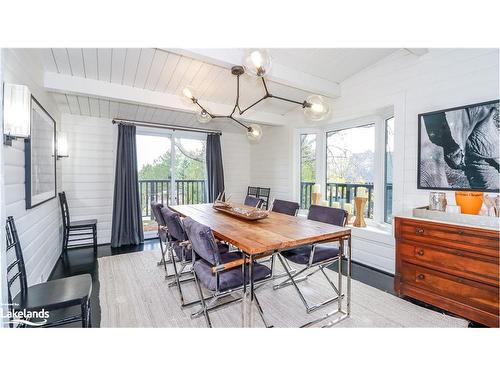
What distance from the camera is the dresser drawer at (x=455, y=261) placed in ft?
5.50

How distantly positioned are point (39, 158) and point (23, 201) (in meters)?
0.60

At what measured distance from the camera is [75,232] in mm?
3834

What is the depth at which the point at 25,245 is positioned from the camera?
6.10 feet

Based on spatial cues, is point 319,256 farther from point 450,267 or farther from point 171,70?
point 171,70

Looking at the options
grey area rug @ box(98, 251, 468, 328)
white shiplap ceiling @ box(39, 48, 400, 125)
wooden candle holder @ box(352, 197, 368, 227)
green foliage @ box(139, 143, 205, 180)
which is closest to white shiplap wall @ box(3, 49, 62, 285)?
white shiplap ceiling @ box(39, 48, 400, 125)

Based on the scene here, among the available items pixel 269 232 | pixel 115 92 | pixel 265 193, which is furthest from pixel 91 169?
pixel 269 232

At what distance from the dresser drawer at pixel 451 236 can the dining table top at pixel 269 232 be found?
728mm

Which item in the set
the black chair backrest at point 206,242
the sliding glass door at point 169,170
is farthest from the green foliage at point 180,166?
the black chair backrest at point 206,242
